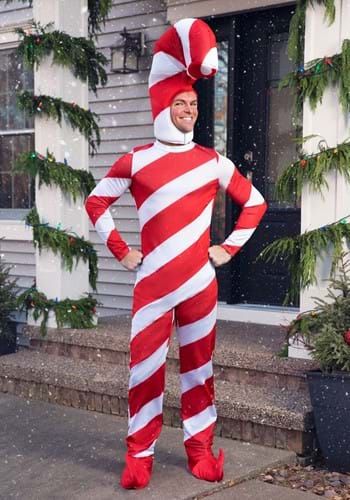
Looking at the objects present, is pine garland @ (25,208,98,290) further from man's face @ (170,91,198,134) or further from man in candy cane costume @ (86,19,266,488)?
man's face @ (170,91,198,134)

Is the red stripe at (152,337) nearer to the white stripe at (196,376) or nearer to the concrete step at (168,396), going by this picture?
the white stripe at (196,376)

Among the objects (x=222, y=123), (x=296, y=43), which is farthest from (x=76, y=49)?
(x=296, y=43)

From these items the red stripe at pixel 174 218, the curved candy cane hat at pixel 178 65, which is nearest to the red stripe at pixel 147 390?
the red stripe at pixel 174 218

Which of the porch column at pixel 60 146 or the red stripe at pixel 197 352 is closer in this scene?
the red stripe at pixel 197 352

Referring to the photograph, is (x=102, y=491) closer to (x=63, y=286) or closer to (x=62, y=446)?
(x=62, y=446)

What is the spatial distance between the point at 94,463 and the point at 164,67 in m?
2.11

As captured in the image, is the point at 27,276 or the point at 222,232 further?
the point at 27,276

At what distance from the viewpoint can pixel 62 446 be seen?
4715 mm

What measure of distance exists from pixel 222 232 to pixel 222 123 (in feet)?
3.09

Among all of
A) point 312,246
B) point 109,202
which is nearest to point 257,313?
point 312,246

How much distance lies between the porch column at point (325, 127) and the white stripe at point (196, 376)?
1.20m

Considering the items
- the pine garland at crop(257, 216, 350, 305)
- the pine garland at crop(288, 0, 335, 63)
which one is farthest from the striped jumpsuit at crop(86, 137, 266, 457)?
the pine garland at crop(288, 0, 335, 63)

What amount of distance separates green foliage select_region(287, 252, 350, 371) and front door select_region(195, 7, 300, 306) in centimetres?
181

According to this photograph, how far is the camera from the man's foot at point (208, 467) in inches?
158
